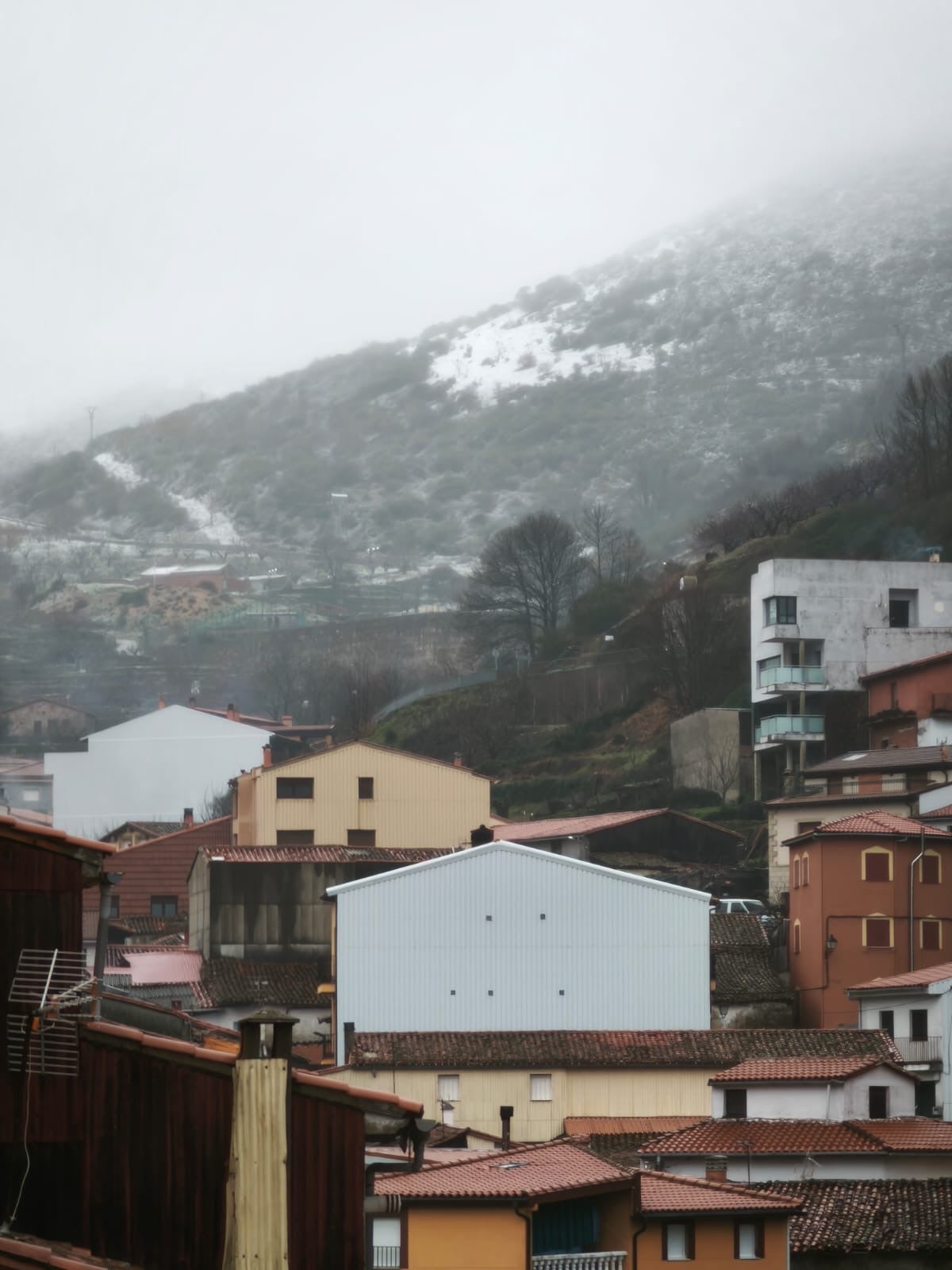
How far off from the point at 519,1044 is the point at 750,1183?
1177 cm

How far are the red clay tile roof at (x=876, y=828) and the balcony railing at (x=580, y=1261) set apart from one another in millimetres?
25273

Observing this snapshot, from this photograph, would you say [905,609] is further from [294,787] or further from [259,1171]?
[259,1171]

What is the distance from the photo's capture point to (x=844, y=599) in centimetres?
7931

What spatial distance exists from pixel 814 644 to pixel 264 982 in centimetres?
3012

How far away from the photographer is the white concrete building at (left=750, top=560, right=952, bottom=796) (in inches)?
3068

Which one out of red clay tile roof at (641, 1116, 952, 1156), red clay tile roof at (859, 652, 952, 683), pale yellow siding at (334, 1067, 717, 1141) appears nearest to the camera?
red clay tile roof at (641, 1116, 952, 1156)

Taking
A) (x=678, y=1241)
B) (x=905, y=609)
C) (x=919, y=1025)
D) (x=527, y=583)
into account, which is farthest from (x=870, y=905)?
(x=527, y=583)

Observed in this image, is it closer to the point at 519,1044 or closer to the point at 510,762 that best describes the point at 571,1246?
the point at 519,1044

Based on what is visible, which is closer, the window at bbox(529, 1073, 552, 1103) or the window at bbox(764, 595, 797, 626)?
the window at bbox(529, 1073, 552, 1103)

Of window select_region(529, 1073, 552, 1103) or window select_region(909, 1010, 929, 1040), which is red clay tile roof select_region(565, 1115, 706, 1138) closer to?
window select_region(529, 1073, 552, 1103)

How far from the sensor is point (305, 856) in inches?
2389

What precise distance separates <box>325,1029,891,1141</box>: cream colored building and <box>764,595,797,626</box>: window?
3407 centimetres

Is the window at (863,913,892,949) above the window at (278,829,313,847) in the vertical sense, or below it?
below

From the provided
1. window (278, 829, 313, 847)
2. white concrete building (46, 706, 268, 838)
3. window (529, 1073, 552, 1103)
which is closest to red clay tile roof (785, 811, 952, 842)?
window (529, 1073, 552, 1103)
